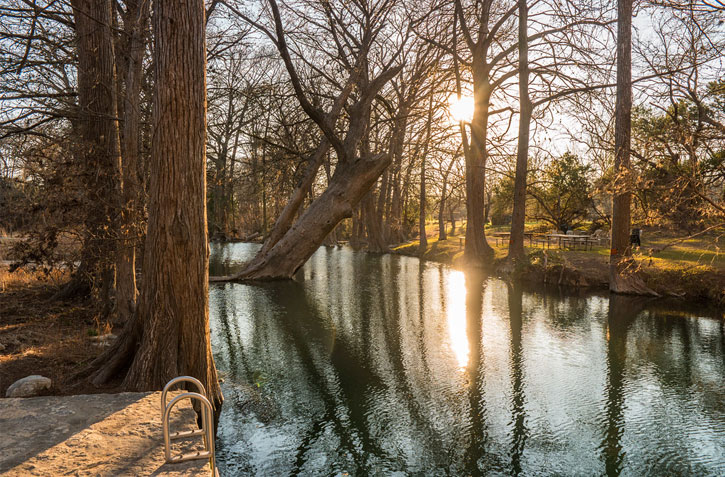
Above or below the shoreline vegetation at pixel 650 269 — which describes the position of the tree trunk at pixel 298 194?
above

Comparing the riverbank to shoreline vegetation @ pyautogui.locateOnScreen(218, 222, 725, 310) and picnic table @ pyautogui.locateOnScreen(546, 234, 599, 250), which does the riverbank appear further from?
picnic table @ pyautogui.locateOnScreen(546, 234, 599, 250)

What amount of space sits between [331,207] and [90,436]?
848cm

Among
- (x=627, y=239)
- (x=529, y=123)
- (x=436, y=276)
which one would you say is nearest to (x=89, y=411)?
(x=627, y=239)

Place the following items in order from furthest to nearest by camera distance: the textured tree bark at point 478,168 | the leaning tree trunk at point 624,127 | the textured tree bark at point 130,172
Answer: the textured tree bark at point 478,168 < the leaning tree trunk at point 624,127 < the textured tree bark at point 130,172

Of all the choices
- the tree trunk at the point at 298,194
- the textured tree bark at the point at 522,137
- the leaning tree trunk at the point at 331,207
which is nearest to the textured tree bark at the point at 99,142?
the leaning tree trunk at the point at 331,207

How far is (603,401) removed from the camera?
7215 mm

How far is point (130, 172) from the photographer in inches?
341

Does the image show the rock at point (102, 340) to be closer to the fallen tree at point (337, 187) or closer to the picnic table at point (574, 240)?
the fallen tree at point (337, 187)

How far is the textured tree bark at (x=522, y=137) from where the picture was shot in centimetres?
1786

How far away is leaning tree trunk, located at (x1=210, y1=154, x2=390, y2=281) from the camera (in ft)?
40.4

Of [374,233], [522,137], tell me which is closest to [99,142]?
[522,137]

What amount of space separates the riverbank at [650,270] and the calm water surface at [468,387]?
1.21m

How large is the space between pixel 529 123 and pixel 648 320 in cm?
903

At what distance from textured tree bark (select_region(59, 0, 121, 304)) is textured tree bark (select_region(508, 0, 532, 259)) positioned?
45.4 ft
